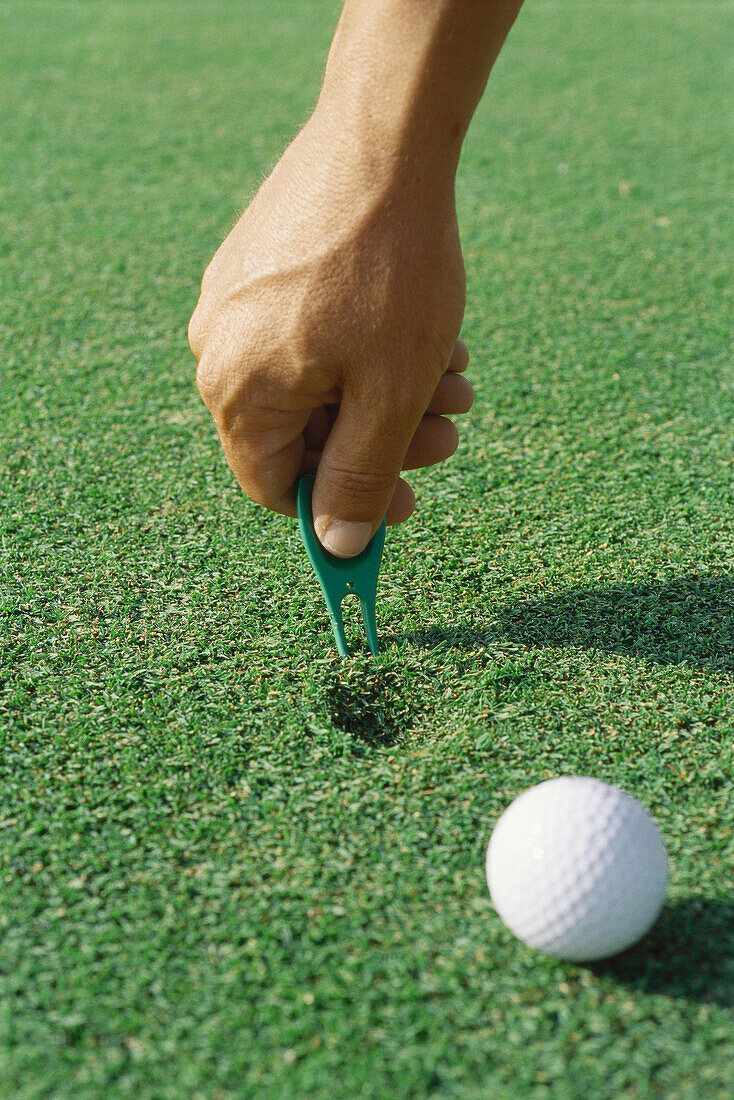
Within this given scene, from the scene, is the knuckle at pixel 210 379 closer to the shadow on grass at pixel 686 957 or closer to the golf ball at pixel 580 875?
the golf ball at pixel 580 875

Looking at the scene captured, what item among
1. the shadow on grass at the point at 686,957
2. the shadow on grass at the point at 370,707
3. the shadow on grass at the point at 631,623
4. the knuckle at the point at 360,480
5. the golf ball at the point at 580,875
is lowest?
the shadow on grass at the point at 631,623

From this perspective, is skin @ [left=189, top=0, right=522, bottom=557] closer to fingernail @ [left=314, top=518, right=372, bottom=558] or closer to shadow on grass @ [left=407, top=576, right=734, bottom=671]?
fingernail @ [left=314, top=518, right=372, bottom=558]

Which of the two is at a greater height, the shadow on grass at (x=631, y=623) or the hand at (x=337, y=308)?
the hand at (x=337, y=308)

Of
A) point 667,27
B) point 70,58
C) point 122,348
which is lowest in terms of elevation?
point 667,27

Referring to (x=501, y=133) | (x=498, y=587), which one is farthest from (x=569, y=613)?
(x=501, y=133)

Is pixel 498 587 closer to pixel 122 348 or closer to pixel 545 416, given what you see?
pixel 545 416

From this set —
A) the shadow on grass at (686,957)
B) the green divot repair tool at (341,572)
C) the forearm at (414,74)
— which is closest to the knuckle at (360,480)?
the green divot repair tool at (341,572)

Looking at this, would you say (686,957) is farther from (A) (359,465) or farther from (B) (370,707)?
(A) (359,465)
